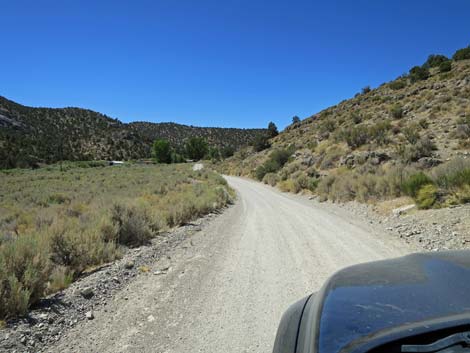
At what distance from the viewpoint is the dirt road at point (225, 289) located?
138 inches

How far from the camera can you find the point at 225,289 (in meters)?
4.84

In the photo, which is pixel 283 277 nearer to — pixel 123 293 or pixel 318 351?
pixel 123 293

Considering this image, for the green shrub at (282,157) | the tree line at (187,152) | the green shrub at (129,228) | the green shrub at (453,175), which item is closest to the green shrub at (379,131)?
the green shrub at (282,157)

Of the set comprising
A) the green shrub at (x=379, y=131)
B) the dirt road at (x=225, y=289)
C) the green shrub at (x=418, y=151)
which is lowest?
the dirt road at (x=225, y=289)

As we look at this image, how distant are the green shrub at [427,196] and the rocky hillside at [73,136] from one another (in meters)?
73.3

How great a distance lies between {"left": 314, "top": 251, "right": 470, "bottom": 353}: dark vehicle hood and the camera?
143 cm

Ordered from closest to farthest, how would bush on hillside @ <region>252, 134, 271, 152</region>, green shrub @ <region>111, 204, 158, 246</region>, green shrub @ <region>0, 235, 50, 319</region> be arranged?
green shrub @ <region>0, 235, 50, 319</region>
green shrub @ <region>111, 204, 158, 246</region>
bush on hillside @ <region>252, 134, 271, 152</region>

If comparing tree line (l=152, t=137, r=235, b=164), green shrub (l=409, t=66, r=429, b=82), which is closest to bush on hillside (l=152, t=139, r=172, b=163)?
tree line (l=152, t=137, r=235, b=164)

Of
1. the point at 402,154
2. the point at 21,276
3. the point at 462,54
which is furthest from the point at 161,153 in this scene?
→ the point at 21,276

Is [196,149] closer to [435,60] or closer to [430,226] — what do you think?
[435,60]

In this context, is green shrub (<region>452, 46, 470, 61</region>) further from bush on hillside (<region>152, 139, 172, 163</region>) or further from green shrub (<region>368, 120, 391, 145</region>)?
bush on hillside (<region>152, 139, 172, 163</region>)

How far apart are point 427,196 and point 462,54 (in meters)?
43.8

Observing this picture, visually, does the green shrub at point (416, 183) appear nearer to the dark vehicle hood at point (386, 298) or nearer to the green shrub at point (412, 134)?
the green shrub at point (412, 134)

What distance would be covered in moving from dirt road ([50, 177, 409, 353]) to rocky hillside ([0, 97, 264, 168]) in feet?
232
